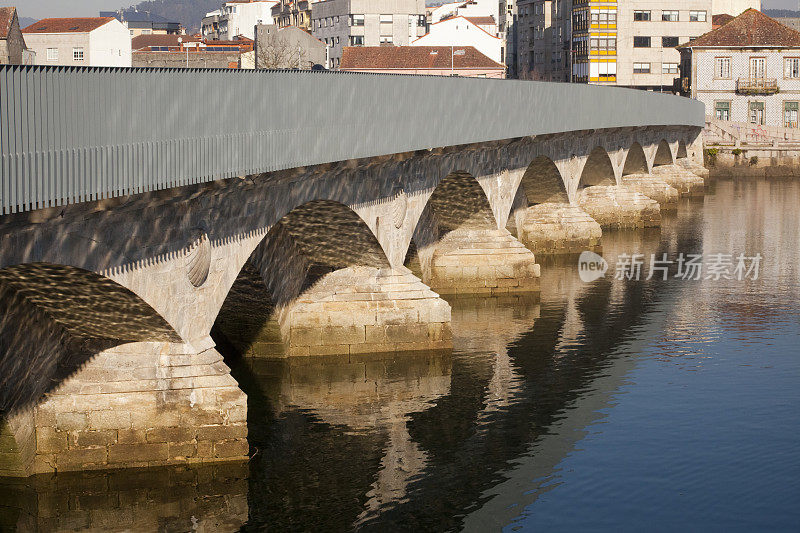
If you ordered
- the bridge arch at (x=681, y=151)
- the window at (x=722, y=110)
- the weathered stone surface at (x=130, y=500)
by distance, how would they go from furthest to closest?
the window at (x=722, y=110)
the bridge arch at (x=681, y=151)
the weathered stone surface at (x=130, y=500)

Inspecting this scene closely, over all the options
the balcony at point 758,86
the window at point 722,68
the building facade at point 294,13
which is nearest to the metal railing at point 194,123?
the balcony at point 758,86

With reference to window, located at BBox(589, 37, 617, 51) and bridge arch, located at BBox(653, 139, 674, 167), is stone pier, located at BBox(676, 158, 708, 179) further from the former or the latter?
window, located at BBox(589, 37, 617, 51)

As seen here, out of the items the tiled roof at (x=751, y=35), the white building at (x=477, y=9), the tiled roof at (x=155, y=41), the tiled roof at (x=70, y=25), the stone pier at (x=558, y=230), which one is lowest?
the stone pier at (x=558, y=230)

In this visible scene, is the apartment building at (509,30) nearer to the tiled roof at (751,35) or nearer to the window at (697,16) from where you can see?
the window at (697,16)

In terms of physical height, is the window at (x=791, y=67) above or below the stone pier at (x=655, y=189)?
above

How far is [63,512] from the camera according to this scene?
22.7m

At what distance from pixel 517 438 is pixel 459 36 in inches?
4226

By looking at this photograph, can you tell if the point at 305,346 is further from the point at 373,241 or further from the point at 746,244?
the point at 746,244

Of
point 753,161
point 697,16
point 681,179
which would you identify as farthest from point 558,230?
point 697,16

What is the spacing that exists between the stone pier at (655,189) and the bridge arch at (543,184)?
70.1 feet

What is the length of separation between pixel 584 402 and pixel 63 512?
13.7 metres

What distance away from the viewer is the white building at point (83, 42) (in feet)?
237

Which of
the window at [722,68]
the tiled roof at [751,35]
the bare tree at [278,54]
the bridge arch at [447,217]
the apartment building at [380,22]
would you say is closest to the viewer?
the bridge arch at [447,217]

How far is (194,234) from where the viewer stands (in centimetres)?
2388
